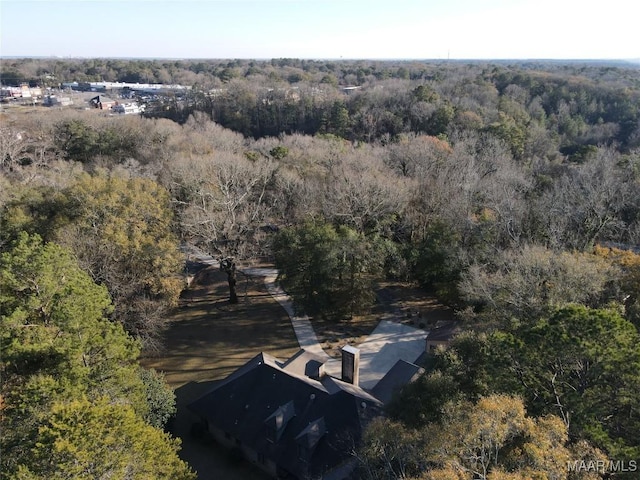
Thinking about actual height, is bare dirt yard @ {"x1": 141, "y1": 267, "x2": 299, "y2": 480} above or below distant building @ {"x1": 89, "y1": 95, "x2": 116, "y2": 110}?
below

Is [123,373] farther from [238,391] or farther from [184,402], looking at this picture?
[184,402]

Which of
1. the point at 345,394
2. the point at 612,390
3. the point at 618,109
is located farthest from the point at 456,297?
the point at 618,109

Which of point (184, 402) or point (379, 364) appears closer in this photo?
point (184, 402)

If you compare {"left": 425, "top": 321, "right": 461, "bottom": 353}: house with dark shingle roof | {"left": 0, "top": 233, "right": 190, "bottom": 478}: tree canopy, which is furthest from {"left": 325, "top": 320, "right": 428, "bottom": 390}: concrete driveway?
{"left": 0, "top": 233, "right": 190, "bottom": 478}: tree canopy

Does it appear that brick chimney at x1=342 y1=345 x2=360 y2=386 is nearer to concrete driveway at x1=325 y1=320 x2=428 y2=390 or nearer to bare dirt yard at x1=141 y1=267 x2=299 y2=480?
concrete driveway at x1=325 y1=320 x2=428 y2=390

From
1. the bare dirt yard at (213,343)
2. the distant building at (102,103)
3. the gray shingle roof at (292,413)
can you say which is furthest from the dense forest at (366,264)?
the distant building at (102,103)

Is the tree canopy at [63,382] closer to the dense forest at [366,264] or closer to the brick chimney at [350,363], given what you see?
the dense forest at [366,264]
